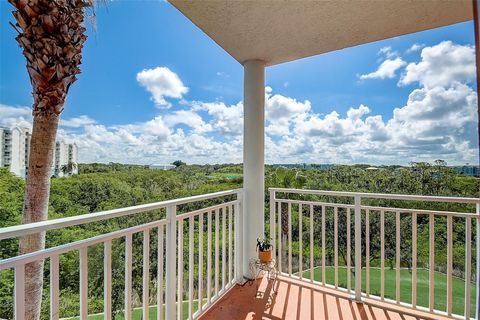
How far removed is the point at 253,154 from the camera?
9.21 feet

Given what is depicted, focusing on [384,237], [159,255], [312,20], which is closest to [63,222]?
[159,255]

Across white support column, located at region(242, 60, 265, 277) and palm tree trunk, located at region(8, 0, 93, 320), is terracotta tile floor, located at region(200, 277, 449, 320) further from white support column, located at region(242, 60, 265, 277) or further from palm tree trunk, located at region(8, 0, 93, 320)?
palm tree trunk, located at region(8, 0, 93, 320)

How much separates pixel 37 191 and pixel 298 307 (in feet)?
9.25

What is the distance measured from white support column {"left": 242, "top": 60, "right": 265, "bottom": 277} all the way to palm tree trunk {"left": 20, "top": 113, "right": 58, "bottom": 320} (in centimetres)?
204

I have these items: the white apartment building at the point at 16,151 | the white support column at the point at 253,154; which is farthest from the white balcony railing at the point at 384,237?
the white apartment building at the point at 16,151

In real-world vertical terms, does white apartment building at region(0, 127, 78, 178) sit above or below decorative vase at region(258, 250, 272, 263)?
above

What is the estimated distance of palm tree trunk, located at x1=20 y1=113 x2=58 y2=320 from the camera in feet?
7.33

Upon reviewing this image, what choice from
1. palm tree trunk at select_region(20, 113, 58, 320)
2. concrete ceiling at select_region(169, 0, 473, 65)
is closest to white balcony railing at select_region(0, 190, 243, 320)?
palm tree trunk at select_region(20, 113, 58, 320)

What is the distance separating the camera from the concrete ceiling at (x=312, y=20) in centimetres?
193

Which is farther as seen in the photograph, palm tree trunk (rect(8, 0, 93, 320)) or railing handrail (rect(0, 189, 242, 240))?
palm tree trunk (rect(8, 0, 93, 320))

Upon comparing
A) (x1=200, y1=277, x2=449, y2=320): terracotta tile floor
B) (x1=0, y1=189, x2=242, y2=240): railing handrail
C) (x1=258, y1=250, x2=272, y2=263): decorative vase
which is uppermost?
(x1=0, y1=189, x2=242, y2=240): railing handrail

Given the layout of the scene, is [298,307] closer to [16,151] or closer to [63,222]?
[63,222]

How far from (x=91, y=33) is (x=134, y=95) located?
10368 millimetres

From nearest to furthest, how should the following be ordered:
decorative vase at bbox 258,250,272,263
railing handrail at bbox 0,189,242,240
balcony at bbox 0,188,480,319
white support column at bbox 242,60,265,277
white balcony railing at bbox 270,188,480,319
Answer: railing handrail at bbox 0,189,242,240
balcony at bbox 0,188,480,319
white balcony railing at bbox 270,188,480,319
decorative vase at bbox 258,250,272,263
white support column at bbox 242,60,265,277
